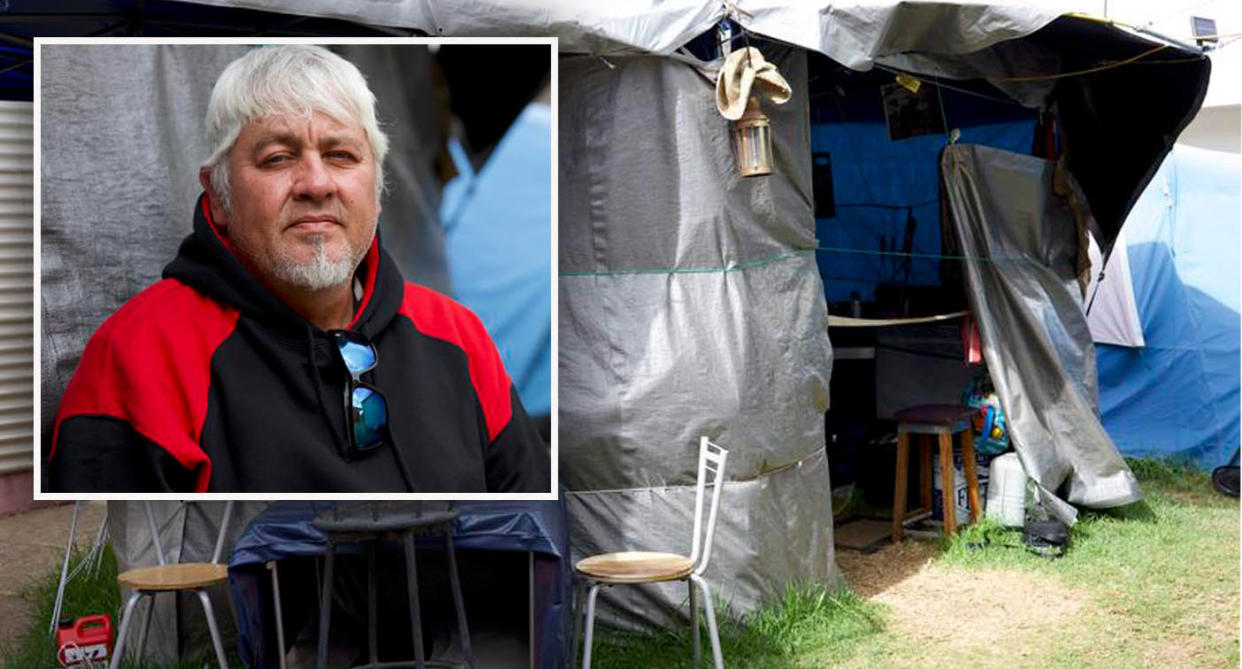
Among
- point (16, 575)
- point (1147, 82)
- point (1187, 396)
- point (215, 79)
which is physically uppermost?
point (1147, 82)

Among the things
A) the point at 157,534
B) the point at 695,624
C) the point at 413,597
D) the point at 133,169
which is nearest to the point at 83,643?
the point at 157,534

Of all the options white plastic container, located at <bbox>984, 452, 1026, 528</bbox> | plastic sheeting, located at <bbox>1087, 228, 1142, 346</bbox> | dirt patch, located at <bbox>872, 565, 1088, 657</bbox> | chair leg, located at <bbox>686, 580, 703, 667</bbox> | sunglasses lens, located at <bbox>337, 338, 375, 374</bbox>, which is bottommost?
dirt patch, located at <bbox>872, 565, 1088, 657</bbox>

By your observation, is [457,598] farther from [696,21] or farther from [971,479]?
[971,479]

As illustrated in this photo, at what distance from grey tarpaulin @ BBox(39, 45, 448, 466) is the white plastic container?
3.66 m

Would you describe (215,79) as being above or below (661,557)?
above

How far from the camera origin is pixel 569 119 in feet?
14.4

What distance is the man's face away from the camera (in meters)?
2.85

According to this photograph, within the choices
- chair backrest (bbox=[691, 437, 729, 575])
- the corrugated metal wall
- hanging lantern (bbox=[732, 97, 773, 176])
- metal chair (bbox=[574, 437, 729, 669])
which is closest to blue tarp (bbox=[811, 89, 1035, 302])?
hanging lantern (bbox=[732, 97, 773, 176])

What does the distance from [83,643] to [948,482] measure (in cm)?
375

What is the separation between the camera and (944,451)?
5824mm

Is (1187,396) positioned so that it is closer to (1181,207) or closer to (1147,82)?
(1181,207)

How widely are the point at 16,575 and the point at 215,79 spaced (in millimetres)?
3896

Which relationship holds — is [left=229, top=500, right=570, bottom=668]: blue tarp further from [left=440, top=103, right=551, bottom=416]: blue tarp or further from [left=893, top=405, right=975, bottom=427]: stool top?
[left=893, top=405, right=975, bottom=427]: stool top

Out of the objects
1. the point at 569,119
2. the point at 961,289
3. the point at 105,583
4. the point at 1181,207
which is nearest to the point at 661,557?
the point at 569,119
